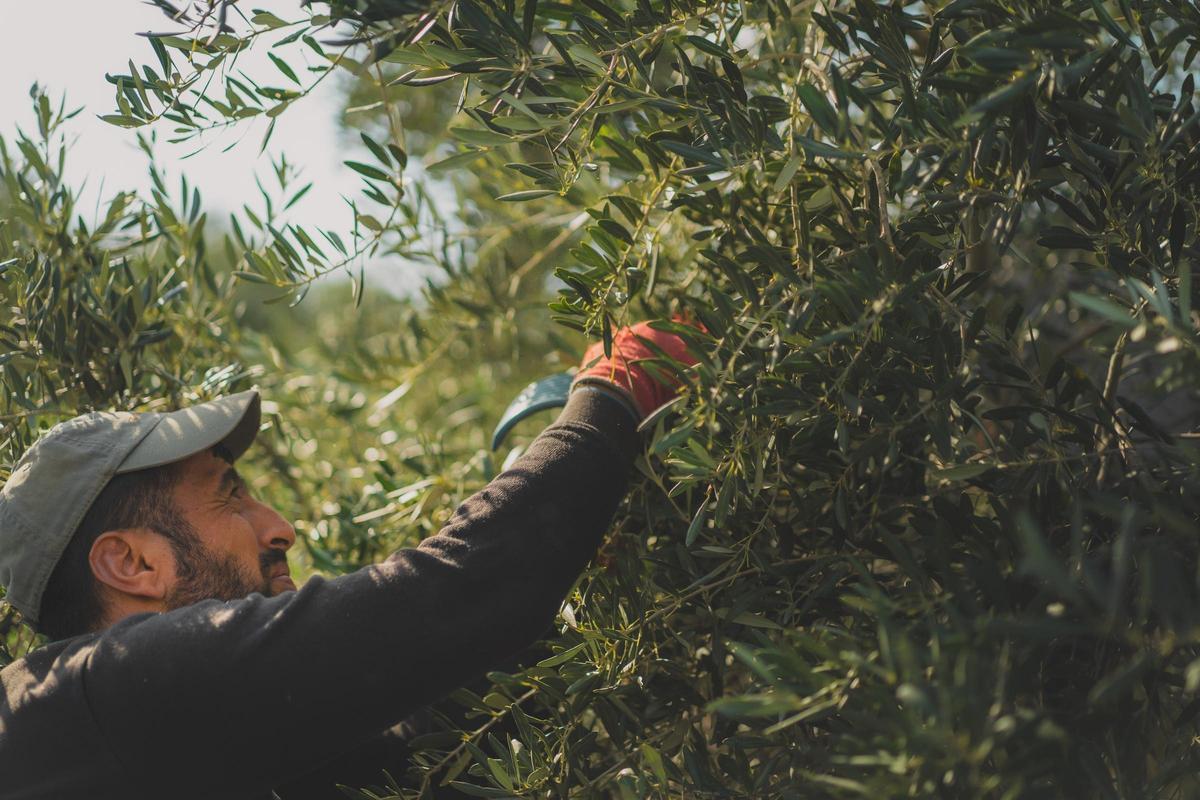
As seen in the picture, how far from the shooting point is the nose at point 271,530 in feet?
6.23

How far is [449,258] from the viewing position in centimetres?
258

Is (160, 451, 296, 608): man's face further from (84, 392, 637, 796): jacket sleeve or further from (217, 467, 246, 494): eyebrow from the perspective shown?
(84, 392, 637, 796): jacket sleeve

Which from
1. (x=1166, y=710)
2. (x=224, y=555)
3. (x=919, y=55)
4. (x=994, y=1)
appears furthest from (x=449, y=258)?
(x=1166, y=710)

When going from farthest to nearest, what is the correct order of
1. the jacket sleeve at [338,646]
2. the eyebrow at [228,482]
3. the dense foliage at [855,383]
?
the eyebrow at [228,482] → the jacket sleeve at [338,646] → the dense foliage at [855,383]

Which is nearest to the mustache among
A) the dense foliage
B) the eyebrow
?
the eyebrow

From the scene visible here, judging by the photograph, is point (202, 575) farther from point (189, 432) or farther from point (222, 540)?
point (189, 432)

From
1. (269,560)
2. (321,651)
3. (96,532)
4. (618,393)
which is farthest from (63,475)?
(618,393)

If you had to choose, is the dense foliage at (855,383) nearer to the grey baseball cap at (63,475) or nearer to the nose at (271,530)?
the grey baseball cap at (63,475)

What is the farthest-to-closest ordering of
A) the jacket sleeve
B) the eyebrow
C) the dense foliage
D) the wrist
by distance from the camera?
the eyebrow → the wrist → the jacket sleeve → the dense foliage

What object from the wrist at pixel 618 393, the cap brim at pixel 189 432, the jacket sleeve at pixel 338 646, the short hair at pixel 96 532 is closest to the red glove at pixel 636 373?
the wrist at pixel 618 393

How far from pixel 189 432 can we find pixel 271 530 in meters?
0.23

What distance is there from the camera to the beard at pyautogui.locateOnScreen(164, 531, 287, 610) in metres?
1.75

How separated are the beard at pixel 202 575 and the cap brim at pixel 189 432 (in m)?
0.14

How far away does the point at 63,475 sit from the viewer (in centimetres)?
175
